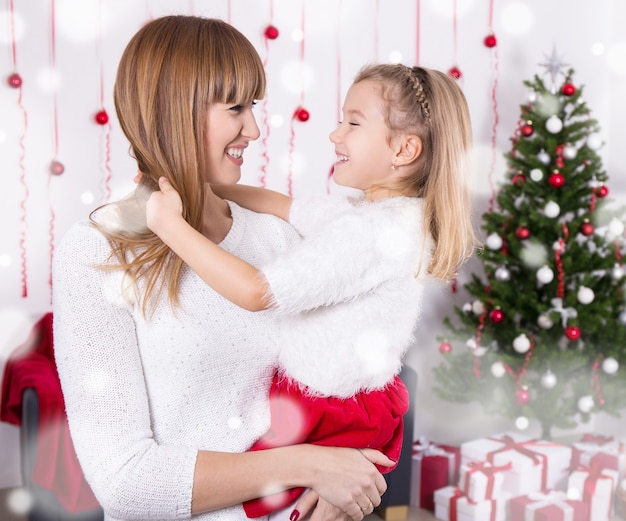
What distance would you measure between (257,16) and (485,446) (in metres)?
2.23

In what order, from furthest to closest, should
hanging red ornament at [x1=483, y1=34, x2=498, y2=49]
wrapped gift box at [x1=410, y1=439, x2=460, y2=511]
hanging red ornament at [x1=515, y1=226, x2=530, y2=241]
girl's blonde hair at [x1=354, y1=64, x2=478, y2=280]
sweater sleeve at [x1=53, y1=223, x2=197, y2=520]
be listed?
1. hanging red ornament at [x1=483, y1=34, x2=498, y2=49]
2. wrapped gift box at [x1=410, y1=439, x2=460, y2=511]
3. hanging red ornament at [x1=515, y1=226, x2=530, y2=241]
4. girl's blonde hair at [x1=354, y1=64, x2=478, y2=280]
5. sweater sleeve at [x1=53, y1=223, x2=197, y2=520]

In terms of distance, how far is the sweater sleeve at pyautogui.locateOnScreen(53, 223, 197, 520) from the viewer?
1113 millimetres

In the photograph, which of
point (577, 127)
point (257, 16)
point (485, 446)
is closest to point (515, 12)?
point (577, 127)

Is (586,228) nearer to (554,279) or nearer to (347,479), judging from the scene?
(554,279)

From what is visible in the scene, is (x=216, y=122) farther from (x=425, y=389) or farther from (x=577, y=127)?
(x=425, y=389)

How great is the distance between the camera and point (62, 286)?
1.14 metres

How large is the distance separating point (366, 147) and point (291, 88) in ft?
6.54

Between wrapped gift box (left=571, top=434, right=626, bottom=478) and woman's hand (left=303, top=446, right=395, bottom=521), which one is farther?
wrapped gift box (left=571, top=434, right=626, bottom=478)

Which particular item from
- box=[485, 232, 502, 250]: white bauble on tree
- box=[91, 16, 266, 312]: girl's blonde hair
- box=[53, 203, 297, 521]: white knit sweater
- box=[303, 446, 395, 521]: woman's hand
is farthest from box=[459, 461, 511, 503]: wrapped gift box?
box=[91, 16, 266, 312]: girl's blonde hair

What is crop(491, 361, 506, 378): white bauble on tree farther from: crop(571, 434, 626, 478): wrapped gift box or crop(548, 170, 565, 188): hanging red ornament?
crop(548, 170, 565, 188): hanging red ornament

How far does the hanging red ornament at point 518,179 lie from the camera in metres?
3.21

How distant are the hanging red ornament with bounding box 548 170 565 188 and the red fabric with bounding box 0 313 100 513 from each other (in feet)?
7.05

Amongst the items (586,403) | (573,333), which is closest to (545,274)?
(573,333)

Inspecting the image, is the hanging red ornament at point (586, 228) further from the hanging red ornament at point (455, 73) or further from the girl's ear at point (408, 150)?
the girl's ear at point (408, 150)
